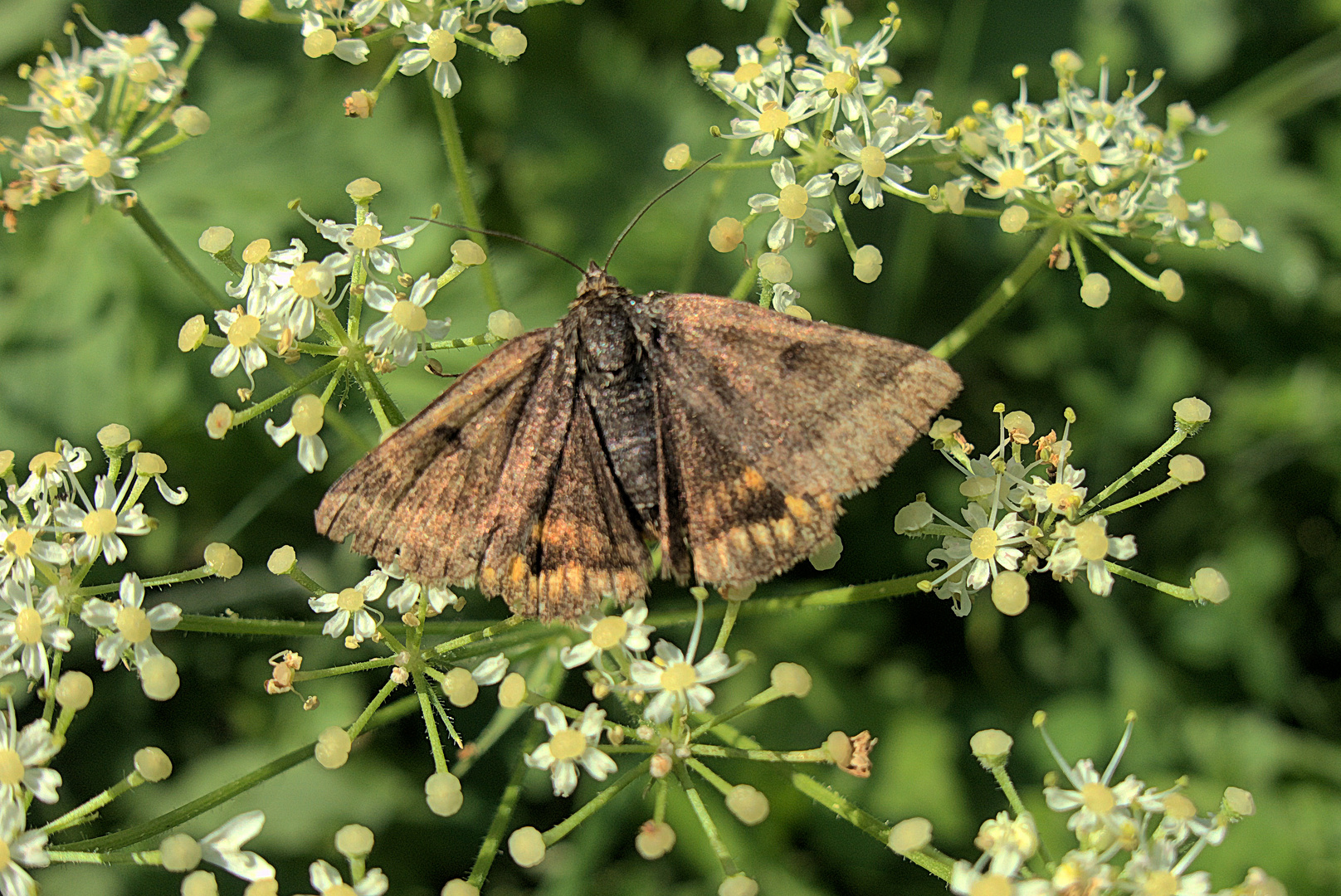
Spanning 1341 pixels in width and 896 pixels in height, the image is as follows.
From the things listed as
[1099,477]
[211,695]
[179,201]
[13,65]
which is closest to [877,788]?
[1099,477]

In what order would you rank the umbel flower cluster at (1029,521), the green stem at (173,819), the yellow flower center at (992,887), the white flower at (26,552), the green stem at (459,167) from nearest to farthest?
the yellow flower center at (992,887)
the green stem at (173,819)
the white flower at (26,552)
the umbel flower cluster at (1029,521)
the green stem at (459,167)

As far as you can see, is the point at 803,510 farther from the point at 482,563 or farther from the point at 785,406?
the point at 482,563

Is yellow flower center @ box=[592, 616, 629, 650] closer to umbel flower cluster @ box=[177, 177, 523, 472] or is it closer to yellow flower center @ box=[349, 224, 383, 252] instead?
umbel flower cluster @ box=[177, 177, 523, 472]

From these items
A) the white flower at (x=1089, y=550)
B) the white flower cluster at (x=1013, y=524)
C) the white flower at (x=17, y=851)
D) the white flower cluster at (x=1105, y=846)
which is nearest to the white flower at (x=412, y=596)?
the white flower at (x=17, y=851)

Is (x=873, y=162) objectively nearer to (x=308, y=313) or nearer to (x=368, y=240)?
(x=368, y=240)

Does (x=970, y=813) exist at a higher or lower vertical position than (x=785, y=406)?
lower

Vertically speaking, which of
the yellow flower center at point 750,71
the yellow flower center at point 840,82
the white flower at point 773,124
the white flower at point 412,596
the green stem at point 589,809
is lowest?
the green stem at point 589,809

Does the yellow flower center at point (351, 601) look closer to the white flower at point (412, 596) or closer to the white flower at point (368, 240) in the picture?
the white flower at point (412, 596)

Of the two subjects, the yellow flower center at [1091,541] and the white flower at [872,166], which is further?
the white flower at [872,166]
